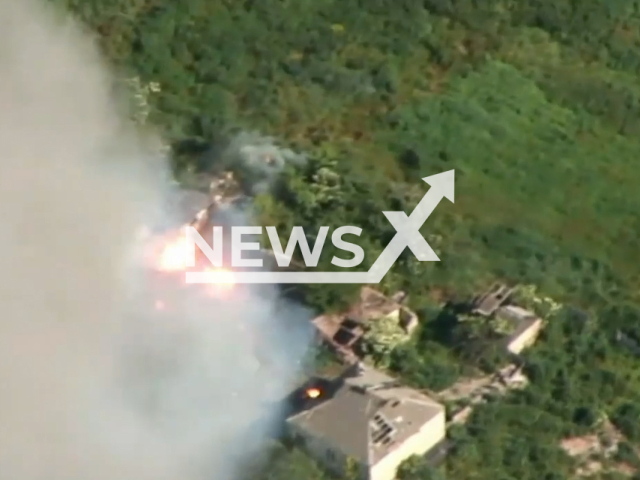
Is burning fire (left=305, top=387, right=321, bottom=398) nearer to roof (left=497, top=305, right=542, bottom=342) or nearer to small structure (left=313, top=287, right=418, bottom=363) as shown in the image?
small structure (left=313, top=287, right=418, bottom=363)

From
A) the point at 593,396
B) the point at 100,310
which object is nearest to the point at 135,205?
the point at 100,310

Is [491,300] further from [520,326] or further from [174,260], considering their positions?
[174,260]

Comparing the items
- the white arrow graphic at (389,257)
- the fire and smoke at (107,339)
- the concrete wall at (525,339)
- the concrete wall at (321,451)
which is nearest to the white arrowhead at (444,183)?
the white arrow graphic at (389,257)

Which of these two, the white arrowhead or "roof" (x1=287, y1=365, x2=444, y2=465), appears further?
the white arrowhead

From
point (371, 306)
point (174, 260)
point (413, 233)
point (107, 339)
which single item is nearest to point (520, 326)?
point (371, 306)

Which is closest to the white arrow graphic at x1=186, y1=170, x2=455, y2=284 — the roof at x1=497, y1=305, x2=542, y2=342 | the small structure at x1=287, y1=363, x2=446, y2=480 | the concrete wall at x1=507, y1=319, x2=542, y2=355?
the roof at x1=497, y1=305, x2=542, y2=342
